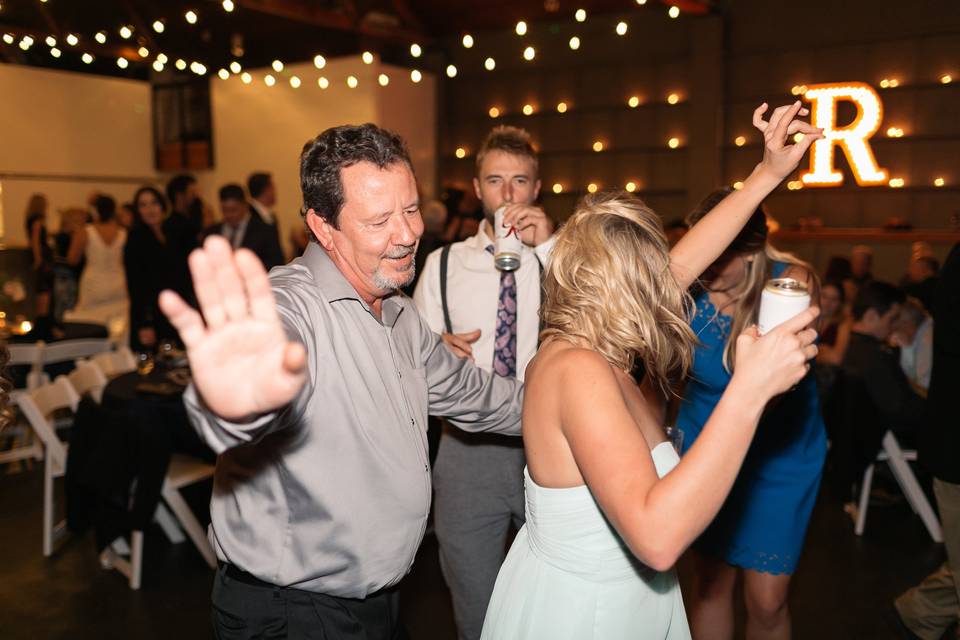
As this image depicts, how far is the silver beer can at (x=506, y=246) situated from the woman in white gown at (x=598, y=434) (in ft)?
2.13

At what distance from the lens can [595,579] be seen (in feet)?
4.85

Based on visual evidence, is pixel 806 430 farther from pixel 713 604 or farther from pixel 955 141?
pixel 955 141

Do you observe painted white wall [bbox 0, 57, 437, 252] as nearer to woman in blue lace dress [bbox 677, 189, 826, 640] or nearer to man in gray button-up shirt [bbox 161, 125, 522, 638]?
woman in blue lace dress [bbox 677, 189, 826, 640]

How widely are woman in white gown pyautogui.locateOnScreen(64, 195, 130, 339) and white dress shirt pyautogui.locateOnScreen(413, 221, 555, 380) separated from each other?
520 cm

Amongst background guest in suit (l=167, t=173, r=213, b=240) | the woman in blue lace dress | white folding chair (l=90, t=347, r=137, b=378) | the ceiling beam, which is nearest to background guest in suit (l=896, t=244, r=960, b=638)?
the woman in blue lace dress

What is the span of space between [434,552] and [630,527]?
9.57ft

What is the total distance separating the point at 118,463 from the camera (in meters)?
3.43

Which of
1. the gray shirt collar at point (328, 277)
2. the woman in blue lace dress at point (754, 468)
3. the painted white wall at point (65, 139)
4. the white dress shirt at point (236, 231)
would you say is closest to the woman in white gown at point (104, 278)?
the white dress shirt at point (236, 231)

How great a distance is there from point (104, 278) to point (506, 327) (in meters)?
5.68

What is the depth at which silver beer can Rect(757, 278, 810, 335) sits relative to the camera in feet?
3.96

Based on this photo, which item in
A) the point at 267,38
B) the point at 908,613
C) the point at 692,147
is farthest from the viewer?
the point at 267,38

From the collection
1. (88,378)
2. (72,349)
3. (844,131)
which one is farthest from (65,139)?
(844,131)

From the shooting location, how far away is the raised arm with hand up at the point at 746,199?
1.71m

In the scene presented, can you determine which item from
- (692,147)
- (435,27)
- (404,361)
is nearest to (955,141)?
(692,147)
